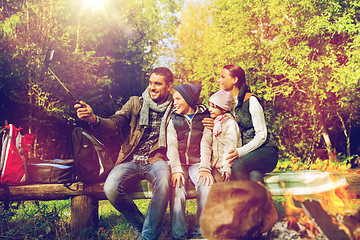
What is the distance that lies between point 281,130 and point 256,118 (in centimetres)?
764

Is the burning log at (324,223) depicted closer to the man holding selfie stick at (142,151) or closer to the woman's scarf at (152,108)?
the man holding selfie stick at (142,151)

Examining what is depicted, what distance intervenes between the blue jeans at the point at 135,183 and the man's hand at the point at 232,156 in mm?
699

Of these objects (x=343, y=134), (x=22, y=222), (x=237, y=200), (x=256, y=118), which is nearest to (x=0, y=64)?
(x=22, y=222)

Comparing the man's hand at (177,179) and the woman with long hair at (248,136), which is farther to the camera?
the woman with long hair at (248,136)

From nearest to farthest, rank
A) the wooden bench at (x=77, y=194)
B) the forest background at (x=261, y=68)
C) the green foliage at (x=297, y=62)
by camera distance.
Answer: the wooden bench at (x=77, y=194) → the green foliage at (x=297, y=62) → the forest background at (x=261, y=68)

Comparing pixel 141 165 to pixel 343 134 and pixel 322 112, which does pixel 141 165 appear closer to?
pixel 322 112

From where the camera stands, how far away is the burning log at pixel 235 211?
6.92ft

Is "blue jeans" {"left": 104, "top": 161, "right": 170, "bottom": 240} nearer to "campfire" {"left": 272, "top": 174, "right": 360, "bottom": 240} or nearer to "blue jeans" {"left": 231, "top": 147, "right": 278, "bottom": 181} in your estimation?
"blue jeans" {"left": 231, "top": 147, "right": 278, "bottom": 181}

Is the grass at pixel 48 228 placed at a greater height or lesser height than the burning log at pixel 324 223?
lesser

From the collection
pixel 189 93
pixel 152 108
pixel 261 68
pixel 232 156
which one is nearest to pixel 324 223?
pixel 232 156

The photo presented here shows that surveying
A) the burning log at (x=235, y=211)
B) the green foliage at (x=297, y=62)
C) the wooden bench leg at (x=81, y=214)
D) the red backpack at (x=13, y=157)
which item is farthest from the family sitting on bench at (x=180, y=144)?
the green foliage at (x=297, y=62)

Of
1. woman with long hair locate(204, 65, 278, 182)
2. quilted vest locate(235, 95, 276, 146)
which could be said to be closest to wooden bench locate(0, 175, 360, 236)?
woman with long hair locate(204, 65, 278, 182)

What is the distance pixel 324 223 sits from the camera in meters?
2.29

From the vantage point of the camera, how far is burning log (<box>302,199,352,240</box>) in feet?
7.34
